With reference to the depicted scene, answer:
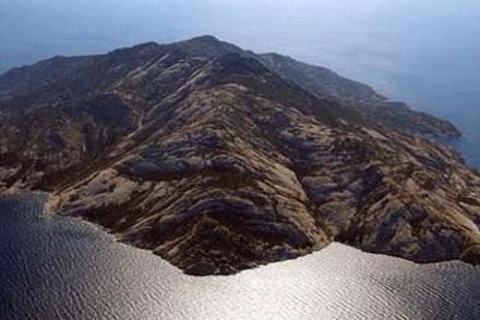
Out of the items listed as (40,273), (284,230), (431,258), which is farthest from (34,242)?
(431,258)

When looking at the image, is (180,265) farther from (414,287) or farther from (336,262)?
(414,287)

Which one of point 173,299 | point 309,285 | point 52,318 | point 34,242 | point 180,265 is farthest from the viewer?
point 34,242

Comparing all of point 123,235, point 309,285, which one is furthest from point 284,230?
point 123,235

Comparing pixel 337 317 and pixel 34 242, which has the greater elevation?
pixel 337 317

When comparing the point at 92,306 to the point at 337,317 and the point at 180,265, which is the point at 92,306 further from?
the point at 337,317

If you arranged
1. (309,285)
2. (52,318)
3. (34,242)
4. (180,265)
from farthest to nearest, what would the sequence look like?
(34,242) < (180,265) < (309,285) < (52,318)

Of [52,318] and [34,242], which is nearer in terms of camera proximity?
[52,318]
